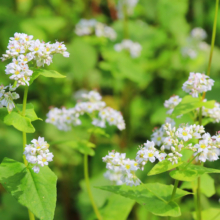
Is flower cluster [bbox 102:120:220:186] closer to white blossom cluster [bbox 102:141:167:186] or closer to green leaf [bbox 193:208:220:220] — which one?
white blossom cluster [bbox 102:141:167:186]

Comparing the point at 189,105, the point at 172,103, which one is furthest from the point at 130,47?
the point at 189,105

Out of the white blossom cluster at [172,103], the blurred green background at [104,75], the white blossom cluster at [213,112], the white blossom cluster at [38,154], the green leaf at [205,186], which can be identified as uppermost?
the blurred green background at [104,75]

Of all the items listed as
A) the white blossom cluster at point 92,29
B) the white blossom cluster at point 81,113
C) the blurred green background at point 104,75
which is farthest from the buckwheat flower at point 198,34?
the white blossom cluster at point 81,113

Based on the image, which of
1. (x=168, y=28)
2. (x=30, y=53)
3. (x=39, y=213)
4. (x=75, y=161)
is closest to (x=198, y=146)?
(x=39, y=213)

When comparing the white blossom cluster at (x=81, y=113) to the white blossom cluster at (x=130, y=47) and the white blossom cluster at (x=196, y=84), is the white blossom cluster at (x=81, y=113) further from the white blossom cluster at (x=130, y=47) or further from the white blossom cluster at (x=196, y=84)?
the white blossom cluster at (x=130, y=47)

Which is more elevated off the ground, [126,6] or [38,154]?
[126,6]

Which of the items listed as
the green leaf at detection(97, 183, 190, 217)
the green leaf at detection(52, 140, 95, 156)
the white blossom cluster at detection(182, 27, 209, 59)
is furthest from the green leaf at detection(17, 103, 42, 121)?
the white blossom cluster at detection(182, 27, 209, 59)

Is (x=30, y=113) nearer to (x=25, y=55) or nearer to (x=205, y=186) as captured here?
(x=25, y=55)
